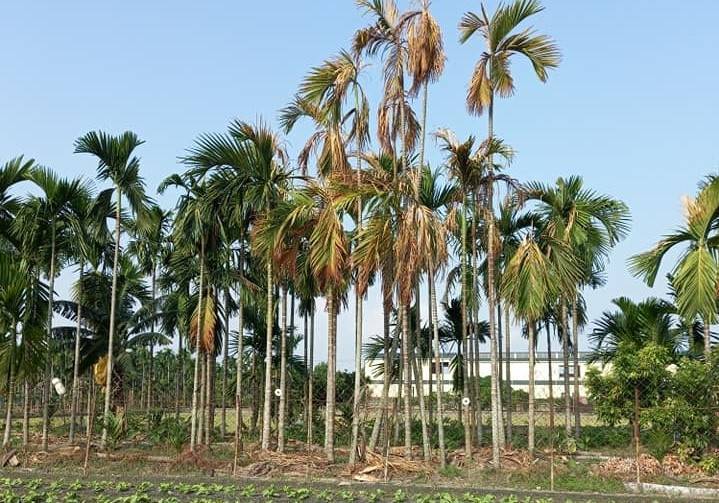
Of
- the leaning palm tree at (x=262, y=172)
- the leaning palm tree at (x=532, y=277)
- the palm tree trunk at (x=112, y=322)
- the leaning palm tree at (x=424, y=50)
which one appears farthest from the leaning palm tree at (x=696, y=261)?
the palm tree trunk at (x=112, y=322)

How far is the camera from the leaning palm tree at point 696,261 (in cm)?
1099

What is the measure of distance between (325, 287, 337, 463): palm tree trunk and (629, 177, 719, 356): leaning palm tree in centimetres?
566

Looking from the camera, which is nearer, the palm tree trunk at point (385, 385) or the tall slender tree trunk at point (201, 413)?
the palm tree trunk at point (385, 385)

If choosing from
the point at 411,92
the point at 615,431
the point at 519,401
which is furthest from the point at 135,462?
the point at 519,401

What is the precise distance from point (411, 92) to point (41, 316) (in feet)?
35.1

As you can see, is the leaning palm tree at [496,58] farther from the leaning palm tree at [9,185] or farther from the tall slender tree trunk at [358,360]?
the leaning palm tree at [9,185]

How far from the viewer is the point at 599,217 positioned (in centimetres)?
1722

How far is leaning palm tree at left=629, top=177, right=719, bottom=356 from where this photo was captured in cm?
1099

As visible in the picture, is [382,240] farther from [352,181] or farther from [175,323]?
[175,323]

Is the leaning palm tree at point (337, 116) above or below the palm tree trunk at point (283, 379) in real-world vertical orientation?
above

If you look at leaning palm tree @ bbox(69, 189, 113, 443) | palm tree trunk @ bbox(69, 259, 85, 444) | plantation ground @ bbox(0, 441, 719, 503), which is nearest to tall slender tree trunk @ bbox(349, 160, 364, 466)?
plantation ground @ bbox(0, 441, 719, 503)

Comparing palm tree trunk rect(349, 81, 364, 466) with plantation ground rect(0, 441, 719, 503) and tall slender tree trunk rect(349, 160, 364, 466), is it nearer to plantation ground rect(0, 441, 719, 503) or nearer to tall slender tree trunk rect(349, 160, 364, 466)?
tall slender tree trunk rect(349, 160, 364, 466)

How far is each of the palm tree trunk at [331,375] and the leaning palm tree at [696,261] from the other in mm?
5664

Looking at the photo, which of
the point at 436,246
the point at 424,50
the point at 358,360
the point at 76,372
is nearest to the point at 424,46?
the point at 424,50
